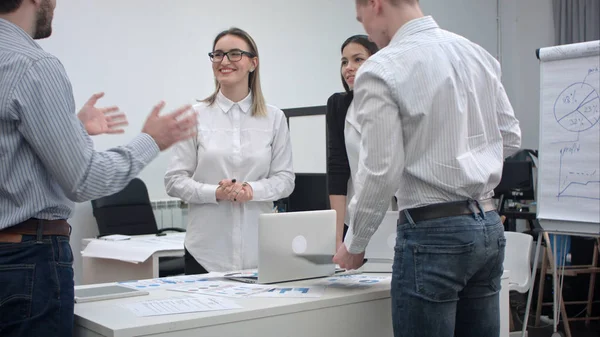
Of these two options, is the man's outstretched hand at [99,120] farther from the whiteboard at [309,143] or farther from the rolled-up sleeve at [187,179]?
the whiteboard at [309,143]

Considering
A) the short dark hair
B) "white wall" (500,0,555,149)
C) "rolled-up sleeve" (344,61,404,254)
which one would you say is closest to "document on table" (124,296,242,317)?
"rolled-up sleeve" (344,61,404,254)

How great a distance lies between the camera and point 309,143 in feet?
13.6

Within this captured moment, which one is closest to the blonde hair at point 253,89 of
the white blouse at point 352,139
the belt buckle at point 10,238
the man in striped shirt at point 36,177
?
the white blouse at point 352,139

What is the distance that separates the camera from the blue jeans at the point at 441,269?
61.8 inches

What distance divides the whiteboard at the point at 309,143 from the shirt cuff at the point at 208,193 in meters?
1.57

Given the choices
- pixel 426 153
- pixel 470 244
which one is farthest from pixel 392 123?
pixel 470 244

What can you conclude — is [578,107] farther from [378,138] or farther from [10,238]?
[10,238]

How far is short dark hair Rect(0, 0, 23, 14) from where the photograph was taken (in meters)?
1.44

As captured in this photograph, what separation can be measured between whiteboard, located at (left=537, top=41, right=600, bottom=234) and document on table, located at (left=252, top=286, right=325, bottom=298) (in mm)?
1741

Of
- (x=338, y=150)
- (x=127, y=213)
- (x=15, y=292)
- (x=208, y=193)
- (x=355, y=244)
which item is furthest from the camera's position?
(x=127, y=213)

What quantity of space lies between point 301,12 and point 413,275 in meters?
4.87

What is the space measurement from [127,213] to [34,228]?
3.38m

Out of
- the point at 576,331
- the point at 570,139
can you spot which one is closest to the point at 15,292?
the point at 570,139

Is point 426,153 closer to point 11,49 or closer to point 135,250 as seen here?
point 11,49
